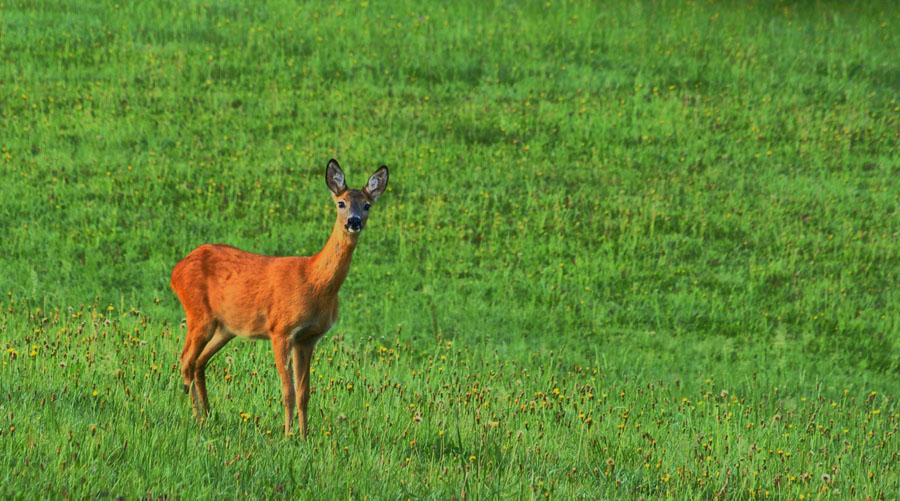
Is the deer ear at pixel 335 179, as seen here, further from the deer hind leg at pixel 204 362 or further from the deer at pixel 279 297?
the deer hind leg at pixel 204 362

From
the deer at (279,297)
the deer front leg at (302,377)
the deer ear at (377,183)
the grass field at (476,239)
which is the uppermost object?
the deer ear at (377,183)

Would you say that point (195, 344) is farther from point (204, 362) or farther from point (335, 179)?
point (335, 179)

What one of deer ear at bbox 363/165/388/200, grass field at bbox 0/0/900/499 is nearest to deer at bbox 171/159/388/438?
deer ear at bbox 363/165/388/200

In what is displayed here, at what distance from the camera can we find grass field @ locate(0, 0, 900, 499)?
7430 millimetres

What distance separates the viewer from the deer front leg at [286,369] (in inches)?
274

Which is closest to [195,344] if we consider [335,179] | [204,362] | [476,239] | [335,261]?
[204,362]

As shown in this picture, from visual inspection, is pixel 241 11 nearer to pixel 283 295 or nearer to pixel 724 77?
pixel 724 77

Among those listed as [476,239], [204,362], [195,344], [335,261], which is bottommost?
[476,239]

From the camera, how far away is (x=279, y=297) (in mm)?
7000

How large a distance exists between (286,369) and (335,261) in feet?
2.67

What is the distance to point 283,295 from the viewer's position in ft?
22.9

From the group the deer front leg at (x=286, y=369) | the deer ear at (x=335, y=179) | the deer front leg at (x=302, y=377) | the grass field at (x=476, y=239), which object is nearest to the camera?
the deer ear at (x=335, y=179)

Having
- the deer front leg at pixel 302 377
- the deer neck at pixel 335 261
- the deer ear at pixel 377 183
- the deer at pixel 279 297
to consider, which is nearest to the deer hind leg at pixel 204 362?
the deer at pixel 279 297

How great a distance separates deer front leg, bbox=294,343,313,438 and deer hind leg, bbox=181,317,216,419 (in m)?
0.76
